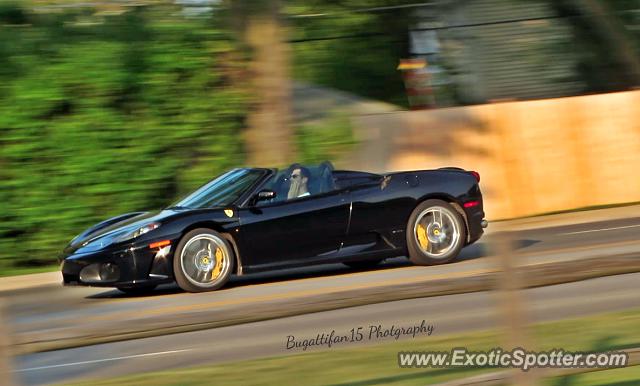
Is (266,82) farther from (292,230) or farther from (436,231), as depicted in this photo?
(292,230)

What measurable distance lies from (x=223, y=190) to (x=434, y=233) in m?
2.31

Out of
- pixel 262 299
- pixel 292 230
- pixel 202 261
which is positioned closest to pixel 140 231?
pixel 202 261

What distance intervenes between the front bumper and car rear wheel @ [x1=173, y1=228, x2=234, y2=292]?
11 centimetres

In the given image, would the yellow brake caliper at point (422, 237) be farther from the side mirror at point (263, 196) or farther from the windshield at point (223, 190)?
the windshield at point (223, 190)

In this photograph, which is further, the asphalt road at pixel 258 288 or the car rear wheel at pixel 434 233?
the car rear wheel at pixel 434 233

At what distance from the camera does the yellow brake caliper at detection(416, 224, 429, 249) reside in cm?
1152

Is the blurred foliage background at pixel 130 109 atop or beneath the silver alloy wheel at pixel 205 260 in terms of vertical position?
atop

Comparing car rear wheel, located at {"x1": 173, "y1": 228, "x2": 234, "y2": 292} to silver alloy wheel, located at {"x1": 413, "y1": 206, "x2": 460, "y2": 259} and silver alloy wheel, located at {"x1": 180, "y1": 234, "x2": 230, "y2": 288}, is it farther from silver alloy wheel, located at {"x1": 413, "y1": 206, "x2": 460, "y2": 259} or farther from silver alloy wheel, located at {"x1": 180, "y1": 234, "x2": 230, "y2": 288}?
silver alloy wheel, located at {"x1": 413, "y1": 206, "x2": 460, "y2": 259}

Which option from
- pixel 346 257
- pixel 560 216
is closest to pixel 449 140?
pixel 560 216

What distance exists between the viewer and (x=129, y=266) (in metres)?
10.4

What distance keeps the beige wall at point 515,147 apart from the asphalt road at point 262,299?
11.9 feet

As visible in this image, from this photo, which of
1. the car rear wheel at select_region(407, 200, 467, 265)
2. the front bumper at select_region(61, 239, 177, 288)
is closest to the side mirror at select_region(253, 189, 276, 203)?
the front bumper at select_region(61, 239, 177, 288)

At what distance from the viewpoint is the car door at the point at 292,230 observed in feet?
35.5

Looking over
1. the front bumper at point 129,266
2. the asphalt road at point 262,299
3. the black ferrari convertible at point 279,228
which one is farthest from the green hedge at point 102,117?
the front bumper at point 129,266
